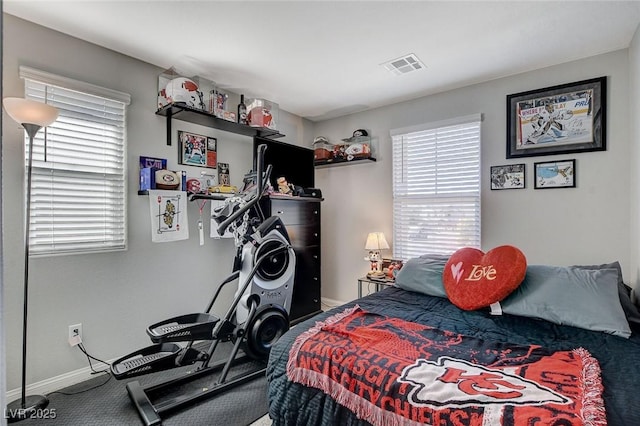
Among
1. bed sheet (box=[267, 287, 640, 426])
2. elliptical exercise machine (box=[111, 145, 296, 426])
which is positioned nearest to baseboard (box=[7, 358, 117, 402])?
elliptical exercise machine (box=[111, 145, 296, 426])

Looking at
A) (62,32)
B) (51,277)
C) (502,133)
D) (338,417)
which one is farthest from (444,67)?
(51,277)

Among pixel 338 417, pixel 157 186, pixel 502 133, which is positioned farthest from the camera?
pixel 502 133

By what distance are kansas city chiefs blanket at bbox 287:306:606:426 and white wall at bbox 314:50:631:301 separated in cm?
156

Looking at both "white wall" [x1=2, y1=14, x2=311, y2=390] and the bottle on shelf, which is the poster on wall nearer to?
"white wall" [x1=2, y1=14, x2=311, y2=390]

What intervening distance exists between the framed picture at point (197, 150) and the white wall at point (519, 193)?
1.57 metres

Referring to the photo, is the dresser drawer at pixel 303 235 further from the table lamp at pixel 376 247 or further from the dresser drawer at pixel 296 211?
the table lamp at pixel 376 247

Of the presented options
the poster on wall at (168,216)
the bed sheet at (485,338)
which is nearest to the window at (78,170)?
the poster on wall at (168,216)

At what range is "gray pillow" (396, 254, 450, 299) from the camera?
2396 millimetres

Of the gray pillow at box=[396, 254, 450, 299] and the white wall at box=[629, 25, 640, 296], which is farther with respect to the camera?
the gray pillow at box=[396, 254, 450, 299]

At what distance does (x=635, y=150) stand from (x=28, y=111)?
12.9 ft

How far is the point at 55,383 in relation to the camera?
7.46ft

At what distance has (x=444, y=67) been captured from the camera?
111 inches

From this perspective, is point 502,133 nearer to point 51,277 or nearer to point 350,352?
point 350,352

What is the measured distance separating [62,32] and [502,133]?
3.58 metres
